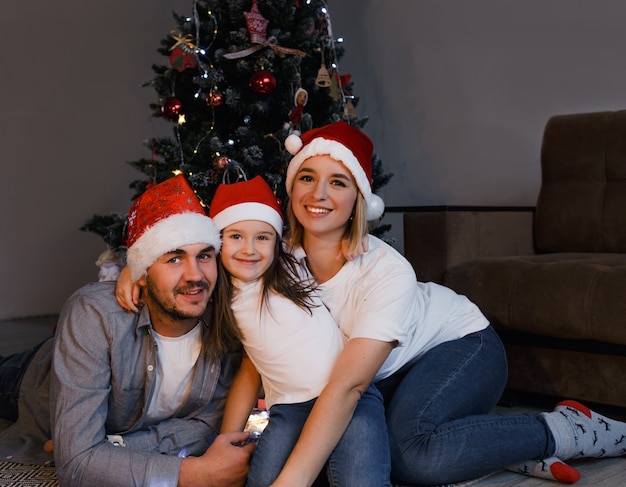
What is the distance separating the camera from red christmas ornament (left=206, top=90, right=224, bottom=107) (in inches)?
109

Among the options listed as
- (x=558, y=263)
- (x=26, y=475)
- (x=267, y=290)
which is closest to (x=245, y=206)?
(x=267, y=290)

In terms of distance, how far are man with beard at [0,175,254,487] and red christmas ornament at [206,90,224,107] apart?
1191mm

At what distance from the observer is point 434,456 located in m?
1.59

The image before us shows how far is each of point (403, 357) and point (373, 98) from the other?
2.93 m

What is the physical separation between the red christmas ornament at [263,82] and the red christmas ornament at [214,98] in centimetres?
14

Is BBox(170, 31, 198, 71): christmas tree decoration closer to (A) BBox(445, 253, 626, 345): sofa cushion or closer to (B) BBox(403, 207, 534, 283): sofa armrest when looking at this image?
(B) BBox(403, 207, 534, 283): sofa armrest

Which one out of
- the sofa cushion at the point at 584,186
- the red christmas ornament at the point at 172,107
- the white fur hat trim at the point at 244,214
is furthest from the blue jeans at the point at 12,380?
the sofa cushion at the point at 584,186

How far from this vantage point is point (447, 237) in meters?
2.53

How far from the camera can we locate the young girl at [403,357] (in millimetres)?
1523

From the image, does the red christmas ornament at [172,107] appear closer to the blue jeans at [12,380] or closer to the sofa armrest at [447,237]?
the sofa armrest at [447,237]

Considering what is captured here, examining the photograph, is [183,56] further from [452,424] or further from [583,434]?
[583,434]

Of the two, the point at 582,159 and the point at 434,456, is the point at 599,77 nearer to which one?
the point at 582,159

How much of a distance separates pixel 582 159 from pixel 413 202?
4.67 feet

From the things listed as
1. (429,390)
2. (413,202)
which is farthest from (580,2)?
(429,390)
